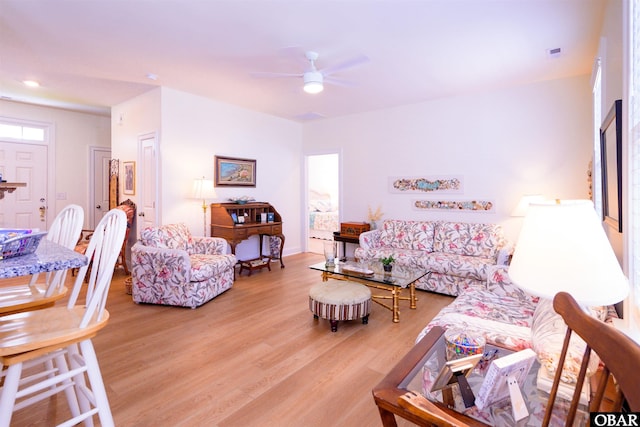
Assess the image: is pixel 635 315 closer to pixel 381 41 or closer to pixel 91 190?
pixel 381 41

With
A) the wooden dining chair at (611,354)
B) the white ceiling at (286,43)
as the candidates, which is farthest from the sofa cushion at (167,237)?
the wooden dining chair at (611,354)

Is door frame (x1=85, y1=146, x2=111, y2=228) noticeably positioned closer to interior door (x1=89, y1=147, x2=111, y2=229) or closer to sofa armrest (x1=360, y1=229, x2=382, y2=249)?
interior door (x1=89, y1=147, x2=111, y2=229)

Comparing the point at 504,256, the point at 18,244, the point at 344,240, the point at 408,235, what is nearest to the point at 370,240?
the point at 408,235

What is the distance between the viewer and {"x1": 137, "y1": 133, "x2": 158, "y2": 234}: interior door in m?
4.35

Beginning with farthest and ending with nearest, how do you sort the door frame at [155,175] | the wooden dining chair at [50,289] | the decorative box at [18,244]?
the door frame at [155,175], the wooden dining chair at [50,289], the decorative box at [18,244]

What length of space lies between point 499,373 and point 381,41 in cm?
284

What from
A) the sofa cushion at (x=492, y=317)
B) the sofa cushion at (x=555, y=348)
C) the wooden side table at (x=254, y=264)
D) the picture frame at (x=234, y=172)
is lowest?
the wooden side table at (x=254, y=264)

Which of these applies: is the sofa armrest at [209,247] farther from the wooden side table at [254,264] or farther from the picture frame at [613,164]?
the picture frame at [613,164]

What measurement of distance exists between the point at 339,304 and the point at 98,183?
5602 millimetres

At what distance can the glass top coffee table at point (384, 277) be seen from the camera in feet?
9.92

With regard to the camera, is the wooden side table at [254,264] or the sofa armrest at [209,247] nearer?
the sofa armrest at [209,247]

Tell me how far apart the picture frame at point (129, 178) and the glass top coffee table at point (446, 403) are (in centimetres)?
486

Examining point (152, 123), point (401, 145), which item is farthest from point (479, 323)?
point (152, 123)

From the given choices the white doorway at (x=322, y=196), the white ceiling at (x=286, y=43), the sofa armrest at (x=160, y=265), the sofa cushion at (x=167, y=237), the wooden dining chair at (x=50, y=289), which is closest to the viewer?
the wooden dining chair at (x=50, y=289)
